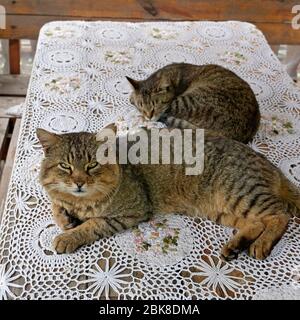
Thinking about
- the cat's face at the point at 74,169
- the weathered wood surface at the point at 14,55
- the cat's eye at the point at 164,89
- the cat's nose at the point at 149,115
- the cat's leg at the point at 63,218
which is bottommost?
the weathered wood surface at the point at 14,55

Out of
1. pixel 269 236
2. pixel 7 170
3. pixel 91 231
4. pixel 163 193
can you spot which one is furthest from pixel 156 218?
pixel 7 170

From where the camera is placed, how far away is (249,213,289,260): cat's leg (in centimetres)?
104

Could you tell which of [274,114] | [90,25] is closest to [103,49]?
[90,25]

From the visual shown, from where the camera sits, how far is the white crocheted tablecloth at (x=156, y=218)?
96cm

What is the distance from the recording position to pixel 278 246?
107 cm

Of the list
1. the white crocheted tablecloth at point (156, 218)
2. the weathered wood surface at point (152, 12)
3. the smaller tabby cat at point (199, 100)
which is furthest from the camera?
the weathered wood surface at point (152, 12)

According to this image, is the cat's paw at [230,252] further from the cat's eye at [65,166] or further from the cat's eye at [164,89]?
the cat's eye at [164,89]

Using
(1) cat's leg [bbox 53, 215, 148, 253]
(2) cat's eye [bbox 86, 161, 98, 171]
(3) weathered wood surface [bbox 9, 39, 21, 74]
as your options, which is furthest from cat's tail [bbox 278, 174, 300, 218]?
(3) weathered wood surface [bbox 9, 39, 21, 74]

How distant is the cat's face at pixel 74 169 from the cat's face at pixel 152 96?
1.53 feet

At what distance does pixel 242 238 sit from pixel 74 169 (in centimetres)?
44

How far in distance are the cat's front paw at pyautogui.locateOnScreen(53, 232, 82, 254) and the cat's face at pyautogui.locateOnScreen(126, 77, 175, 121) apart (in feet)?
2.06

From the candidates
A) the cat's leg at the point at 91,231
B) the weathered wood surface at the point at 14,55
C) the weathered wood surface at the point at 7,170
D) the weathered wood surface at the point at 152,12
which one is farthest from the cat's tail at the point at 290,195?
the weathered wood surface at the point at 14,55

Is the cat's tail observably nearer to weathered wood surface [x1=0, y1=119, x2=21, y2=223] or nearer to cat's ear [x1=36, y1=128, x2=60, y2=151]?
cat's ear [x1=36, y1=128, x2=60, y2=151]

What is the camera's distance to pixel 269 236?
1058 mm
